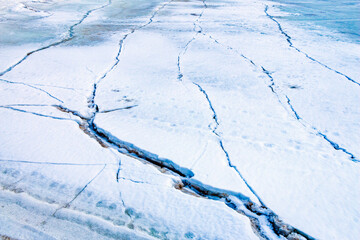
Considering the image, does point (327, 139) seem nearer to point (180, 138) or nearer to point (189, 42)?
point (180, 138)

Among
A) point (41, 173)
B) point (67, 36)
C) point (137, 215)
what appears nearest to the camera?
point (137, 215)

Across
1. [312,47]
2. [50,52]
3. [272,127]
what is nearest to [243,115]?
[272,127]

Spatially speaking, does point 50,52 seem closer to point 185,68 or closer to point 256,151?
point 185,68

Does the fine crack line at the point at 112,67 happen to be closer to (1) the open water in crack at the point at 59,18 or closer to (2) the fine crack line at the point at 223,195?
(1) the open water in crack at the point at 59,18

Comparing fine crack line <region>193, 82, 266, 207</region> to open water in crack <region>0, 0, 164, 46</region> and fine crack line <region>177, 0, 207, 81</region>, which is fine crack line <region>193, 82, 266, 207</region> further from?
open water in crack <region>0, 0, 164, 46</region>

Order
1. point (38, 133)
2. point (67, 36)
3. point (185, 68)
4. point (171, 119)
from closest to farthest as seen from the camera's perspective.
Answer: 1. point (38, 133)
2. point (171, 119)
3. point (185, 68)
4. point (67, 36)

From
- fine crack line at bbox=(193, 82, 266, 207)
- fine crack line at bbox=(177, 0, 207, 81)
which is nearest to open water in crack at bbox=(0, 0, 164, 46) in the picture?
fine crack line at bbox=(177, 0, 207, 81)

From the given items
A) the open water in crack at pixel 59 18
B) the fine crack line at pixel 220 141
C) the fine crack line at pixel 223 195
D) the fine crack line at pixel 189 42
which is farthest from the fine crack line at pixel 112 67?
the fine crack line at pixel 220 141

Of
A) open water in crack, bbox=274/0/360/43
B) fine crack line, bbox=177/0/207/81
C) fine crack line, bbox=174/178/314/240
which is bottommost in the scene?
fine crack line, bbox=174/178/314/240
